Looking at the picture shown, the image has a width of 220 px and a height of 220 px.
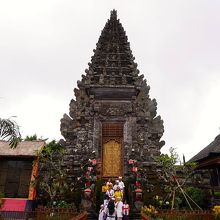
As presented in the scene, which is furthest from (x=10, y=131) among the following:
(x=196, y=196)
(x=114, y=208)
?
(x=196, y=196)

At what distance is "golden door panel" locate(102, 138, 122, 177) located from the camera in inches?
689

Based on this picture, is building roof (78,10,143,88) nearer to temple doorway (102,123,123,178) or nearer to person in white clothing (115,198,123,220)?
temple doorway (102,123,123,178)

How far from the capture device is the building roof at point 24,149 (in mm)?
17266

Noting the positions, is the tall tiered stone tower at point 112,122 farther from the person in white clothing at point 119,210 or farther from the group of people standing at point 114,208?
the person in white clothing at point 119,210

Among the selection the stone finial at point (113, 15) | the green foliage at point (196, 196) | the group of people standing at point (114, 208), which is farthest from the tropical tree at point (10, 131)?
the stone finial at point (113, 15)

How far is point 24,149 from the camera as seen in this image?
58.6 feet

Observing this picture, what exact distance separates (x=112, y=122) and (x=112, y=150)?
73.1 inches

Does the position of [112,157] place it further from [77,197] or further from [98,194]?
[77,197]

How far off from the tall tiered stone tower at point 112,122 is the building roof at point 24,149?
188 centimetres

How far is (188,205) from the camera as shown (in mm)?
15141

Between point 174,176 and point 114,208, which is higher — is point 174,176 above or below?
above

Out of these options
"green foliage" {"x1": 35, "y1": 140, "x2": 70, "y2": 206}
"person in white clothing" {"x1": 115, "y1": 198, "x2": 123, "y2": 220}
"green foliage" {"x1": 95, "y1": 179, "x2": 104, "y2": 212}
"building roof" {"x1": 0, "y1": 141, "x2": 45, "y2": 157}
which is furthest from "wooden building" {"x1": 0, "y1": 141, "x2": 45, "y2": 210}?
"person in white clothing" {"x1": 115, "y1": 198, "x2": 123, "y2": 220}

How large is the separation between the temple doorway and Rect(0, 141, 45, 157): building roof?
419cm

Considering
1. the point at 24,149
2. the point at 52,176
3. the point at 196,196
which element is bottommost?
the point at 196,196
